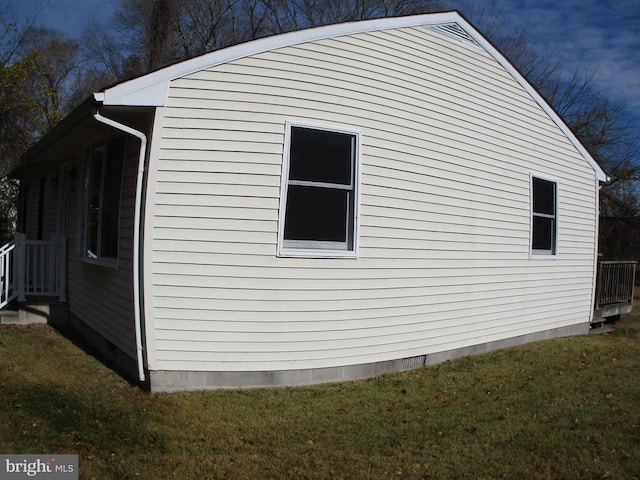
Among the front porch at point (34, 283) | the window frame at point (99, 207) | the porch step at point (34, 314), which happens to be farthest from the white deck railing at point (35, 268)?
the window frame at point (99, 207)

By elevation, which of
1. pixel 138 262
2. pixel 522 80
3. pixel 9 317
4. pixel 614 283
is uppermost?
pixel 522 80

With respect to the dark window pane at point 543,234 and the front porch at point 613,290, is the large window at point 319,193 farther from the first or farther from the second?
the front porch at point 613,290

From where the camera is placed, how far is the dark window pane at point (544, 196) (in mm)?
9469

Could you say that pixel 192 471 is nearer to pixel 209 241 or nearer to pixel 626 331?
pixel 209 241

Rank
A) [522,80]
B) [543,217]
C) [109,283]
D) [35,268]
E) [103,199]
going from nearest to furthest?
[109,283] < [103,199] < [522,80] < [35,268] < [543,217]

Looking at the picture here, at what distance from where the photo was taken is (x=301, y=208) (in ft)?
20.0

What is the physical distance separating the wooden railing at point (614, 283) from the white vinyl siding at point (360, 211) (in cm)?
400

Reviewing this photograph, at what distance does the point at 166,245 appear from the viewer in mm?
5590

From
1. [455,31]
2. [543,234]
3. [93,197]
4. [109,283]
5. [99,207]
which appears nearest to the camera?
[109,283]

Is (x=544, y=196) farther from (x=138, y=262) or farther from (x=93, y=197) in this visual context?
(x=93, y=197)

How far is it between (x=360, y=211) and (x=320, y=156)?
0.81 m

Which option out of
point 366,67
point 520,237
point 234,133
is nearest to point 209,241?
point 234,133

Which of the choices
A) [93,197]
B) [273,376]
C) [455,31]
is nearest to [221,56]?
[93,197]

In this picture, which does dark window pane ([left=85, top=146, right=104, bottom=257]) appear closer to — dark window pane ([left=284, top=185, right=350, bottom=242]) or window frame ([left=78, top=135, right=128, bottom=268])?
window frame ([left=78, top=135, right=128, bottom=268])
